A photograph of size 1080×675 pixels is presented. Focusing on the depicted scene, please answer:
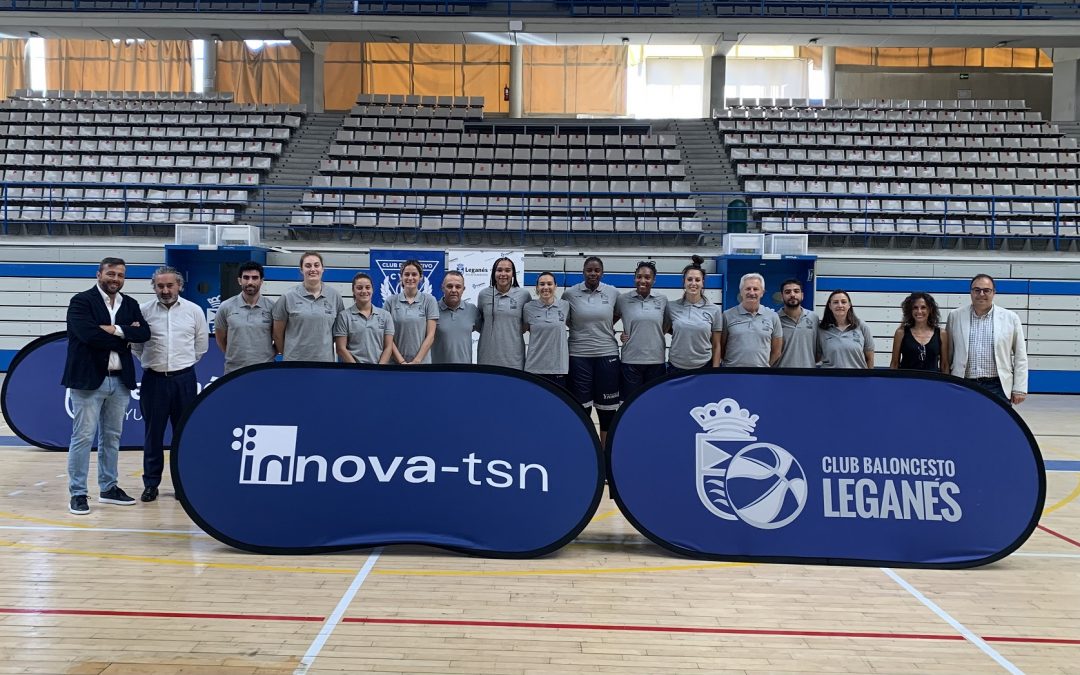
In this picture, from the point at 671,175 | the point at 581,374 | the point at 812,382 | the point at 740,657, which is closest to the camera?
the point at 740,657

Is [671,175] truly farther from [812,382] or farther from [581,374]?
[812,382]

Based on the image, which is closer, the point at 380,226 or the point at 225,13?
the point at 380,226

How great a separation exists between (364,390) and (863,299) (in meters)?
10.9

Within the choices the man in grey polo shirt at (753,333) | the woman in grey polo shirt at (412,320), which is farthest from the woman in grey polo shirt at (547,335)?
the man in grey polo shirt at (753,333)

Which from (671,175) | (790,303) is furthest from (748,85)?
(790,303)

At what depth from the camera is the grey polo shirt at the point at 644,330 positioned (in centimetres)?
604

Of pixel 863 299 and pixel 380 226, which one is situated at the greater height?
pixel 380 226

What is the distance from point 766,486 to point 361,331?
289 cm

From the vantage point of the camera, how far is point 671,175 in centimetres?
1689

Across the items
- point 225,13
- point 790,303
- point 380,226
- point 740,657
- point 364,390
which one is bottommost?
point 740,657

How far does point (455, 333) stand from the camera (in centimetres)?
602

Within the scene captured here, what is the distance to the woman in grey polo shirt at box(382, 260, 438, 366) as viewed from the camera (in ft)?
19.8

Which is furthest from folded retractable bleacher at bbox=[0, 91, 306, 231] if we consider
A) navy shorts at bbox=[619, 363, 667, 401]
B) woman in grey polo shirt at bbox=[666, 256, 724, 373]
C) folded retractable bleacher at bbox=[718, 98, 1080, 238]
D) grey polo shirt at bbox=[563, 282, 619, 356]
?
woman in grey polo shirt at bbox=[666, 256, 724, 373]

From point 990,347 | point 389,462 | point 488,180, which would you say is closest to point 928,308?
point 990,347
